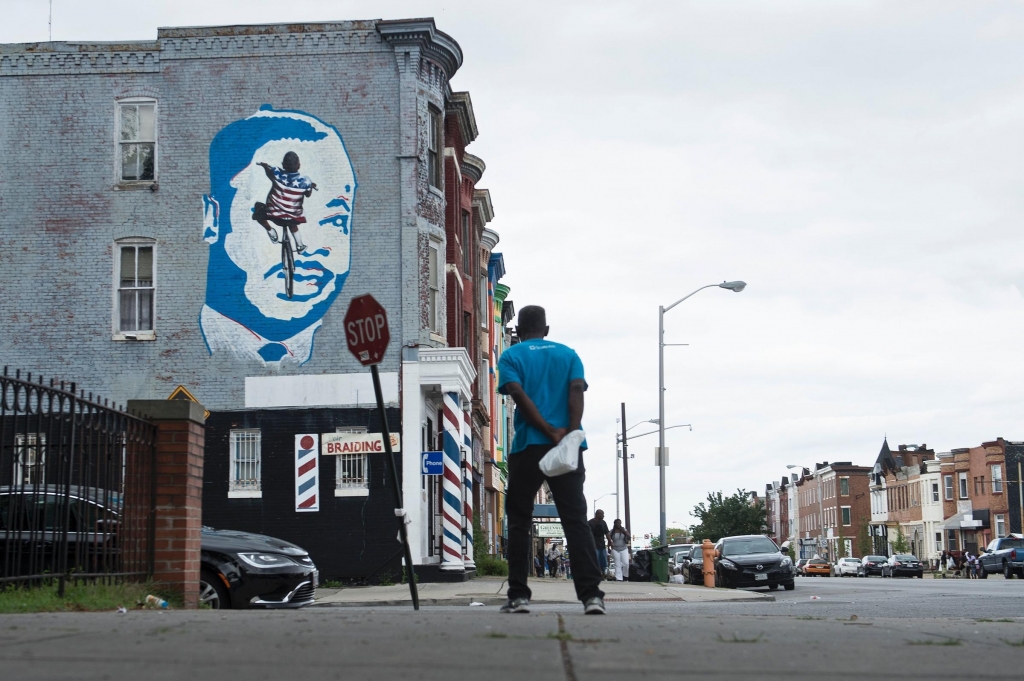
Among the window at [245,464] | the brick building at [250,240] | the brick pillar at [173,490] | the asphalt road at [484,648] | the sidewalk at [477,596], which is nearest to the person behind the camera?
the asphalt road at [484,648]

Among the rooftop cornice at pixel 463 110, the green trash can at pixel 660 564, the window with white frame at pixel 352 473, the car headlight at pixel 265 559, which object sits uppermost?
the rooftop cornice at pixel 463 110

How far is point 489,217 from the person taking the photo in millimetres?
41281

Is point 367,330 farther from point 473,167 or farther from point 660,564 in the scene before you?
point 473,167

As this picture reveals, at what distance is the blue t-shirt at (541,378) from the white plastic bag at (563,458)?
18cm

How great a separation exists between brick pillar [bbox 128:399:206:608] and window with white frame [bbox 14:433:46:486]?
1.14 m

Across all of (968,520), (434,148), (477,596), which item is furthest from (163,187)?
(968,520)

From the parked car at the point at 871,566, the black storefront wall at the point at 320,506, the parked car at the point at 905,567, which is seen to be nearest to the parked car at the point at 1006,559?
the parked car at the point at 905,567

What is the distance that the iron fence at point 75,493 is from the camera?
31.6 feet

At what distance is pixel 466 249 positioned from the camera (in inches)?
1416

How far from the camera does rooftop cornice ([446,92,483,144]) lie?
29.1 m

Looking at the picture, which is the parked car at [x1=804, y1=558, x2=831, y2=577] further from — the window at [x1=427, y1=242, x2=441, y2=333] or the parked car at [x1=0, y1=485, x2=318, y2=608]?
the parked car at [x1=0, y1=485, x2=318, y2=608]

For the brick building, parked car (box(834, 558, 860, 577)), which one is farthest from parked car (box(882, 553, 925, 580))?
the brick building

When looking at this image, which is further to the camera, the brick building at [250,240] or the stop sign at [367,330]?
the brick building at [250,240]

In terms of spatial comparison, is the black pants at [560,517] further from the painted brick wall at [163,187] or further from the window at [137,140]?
the window at [137,140]
